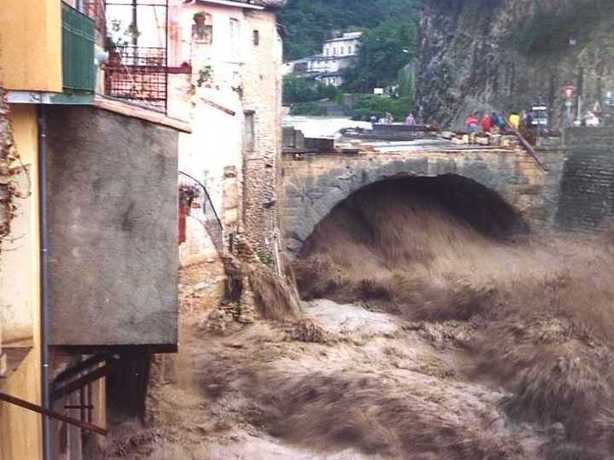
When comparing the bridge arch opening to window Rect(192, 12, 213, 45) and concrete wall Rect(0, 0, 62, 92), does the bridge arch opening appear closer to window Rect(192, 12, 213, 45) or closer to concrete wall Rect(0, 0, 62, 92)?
window Rect(192, 12, 213, 45)

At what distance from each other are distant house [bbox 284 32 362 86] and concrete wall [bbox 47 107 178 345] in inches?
2454

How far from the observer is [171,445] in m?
15.0

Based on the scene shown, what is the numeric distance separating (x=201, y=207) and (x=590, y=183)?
1229cm

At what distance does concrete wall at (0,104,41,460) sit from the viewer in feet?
24.5

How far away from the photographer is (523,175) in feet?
89.9

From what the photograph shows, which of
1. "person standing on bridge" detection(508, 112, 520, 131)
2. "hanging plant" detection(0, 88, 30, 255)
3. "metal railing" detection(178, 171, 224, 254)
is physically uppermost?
"person standing on bridge" detection(508, 112, 520, 131)

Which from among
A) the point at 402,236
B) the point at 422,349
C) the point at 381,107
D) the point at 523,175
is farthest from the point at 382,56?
the point at 422,349

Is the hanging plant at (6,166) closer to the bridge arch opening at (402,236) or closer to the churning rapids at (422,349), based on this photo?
the churning rapids at (422,349)

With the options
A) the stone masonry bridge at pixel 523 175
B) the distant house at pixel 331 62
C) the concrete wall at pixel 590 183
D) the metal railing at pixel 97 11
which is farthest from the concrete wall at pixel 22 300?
the distant house at pixel 331 62

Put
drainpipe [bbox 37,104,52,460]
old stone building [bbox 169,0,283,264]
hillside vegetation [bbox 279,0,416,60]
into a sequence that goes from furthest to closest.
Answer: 1. hillside vegetation [bbox 279,0,416,60]
2. old stone building [bbox 169,0,283,264]
3. drainpipe [bbox 37,104,52,460]

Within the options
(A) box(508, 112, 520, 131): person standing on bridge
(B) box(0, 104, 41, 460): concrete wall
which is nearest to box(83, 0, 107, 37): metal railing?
(B) box(0, 104, 41, 460): concrete wall

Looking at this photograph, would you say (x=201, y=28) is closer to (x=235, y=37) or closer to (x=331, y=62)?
(x=235, y=37)

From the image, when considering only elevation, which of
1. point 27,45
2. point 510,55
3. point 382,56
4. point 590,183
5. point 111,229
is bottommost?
point 590,183

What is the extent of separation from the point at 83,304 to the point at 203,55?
11.7 m
